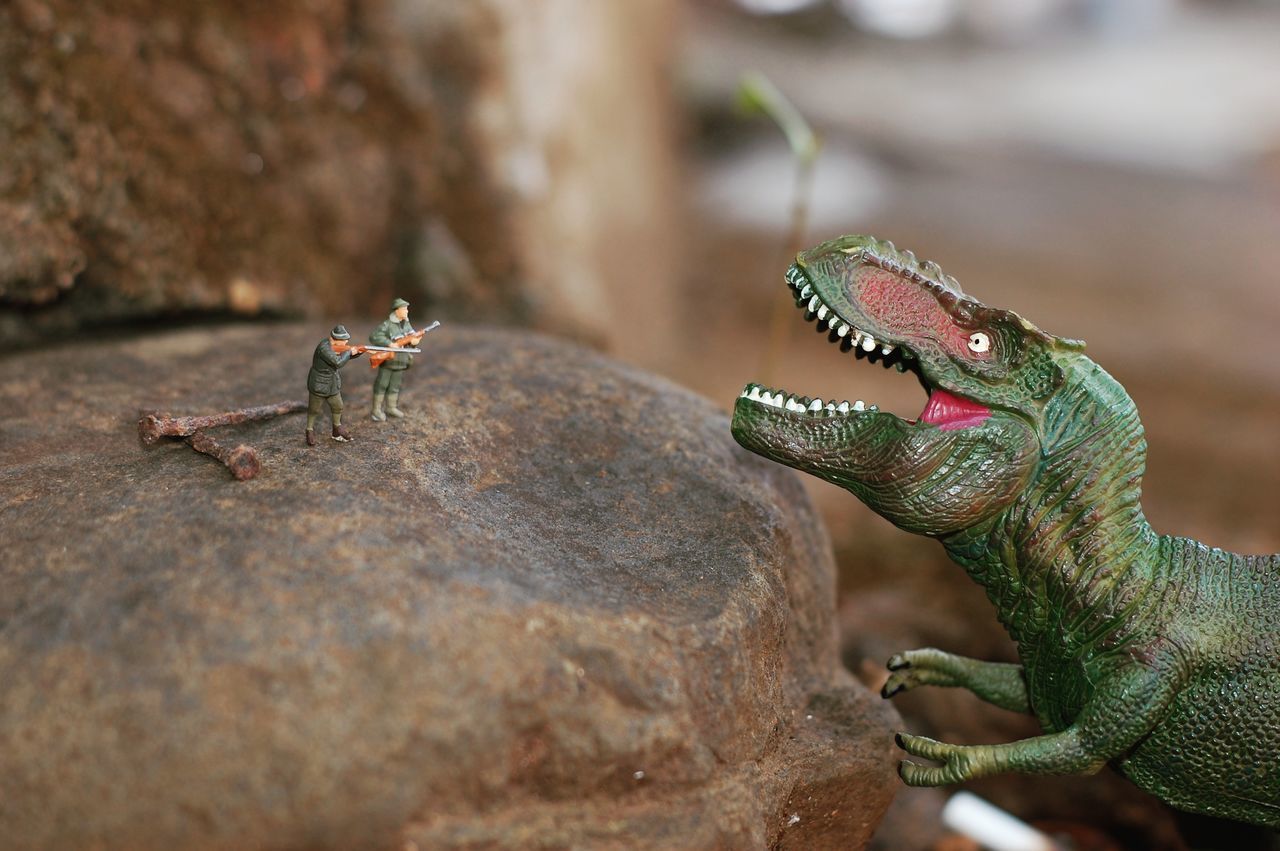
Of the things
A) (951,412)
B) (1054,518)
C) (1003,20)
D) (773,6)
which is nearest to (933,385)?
(951,412)

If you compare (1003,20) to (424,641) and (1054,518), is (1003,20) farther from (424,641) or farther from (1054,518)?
(424,641)

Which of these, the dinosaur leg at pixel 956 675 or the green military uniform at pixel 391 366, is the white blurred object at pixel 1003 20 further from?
the green military uniform at pixel 391 366

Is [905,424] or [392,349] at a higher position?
[905,424]

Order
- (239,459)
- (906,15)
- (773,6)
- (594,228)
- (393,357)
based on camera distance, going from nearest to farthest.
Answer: (239,459)
(393,357)
(594,228)
(773,6)
(906,15)

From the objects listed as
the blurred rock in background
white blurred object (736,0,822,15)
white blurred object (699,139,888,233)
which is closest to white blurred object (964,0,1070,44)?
white blurred object (736,0,822,15)

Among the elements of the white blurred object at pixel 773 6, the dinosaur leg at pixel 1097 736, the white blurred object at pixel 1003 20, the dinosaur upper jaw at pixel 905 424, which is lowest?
the dinosaur leg at pixel 1097 736

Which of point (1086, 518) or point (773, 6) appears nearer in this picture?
point (1086, 518)

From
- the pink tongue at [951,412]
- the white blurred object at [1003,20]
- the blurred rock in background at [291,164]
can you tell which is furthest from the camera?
the white blurred object at [1003,20]

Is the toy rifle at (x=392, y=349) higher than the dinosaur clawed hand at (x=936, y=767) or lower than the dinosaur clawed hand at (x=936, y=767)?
higher

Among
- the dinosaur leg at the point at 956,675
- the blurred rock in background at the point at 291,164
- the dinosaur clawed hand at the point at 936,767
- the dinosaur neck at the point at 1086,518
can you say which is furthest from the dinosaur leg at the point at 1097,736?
the blurred rock in background at the point at 291,164
